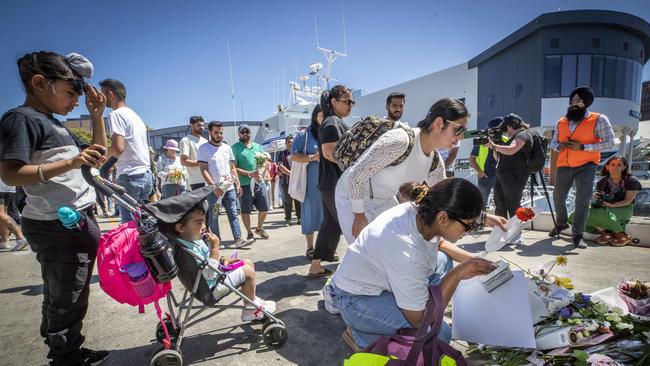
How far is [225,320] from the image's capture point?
8.26ft

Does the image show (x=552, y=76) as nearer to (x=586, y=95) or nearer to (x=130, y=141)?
(x=586, y=95)

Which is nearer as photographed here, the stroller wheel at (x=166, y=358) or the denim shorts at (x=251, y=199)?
the stroller wheel at (x=166, y=358)

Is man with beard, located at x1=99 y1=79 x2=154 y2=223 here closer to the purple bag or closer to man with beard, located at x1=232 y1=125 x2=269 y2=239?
man with beard, located at x1=232 y1=125 x2=269 y2=239

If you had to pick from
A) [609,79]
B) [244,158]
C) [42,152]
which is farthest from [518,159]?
[609,79]

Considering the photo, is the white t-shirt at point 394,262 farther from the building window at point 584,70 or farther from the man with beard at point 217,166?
the building window at point 584,70

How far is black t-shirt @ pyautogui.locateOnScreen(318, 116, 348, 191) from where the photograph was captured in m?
2.76

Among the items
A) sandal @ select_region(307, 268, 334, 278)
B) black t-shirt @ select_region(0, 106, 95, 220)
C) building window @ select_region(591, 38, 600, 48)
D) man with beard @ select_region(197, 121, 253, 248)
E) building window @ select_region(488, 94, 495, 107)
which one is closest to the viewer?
black t-shirt @ select_region(0, 106, 95, 220)

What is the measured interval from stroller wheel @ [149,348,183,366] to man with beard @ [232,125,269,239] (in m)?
3.15

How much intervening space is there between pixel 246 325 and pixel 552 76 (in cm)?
2360

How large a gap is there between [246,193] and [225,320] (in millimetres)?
2743

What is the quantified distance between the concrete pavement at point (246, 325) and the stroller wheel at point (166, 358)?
0.20 meters

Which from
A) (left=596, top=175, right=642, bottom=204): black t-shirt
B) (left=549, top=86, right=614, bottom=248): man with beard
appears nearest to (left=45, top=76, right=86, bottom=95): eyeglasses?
(left=549, top=86, right=614, bottom=248): man with beard

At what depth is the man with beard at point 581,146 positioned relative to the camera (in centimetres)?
385

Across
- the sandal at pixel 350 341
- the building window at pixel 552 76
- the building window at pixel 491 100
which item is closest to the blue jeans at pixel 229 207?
the sandal at pixel 350 341
